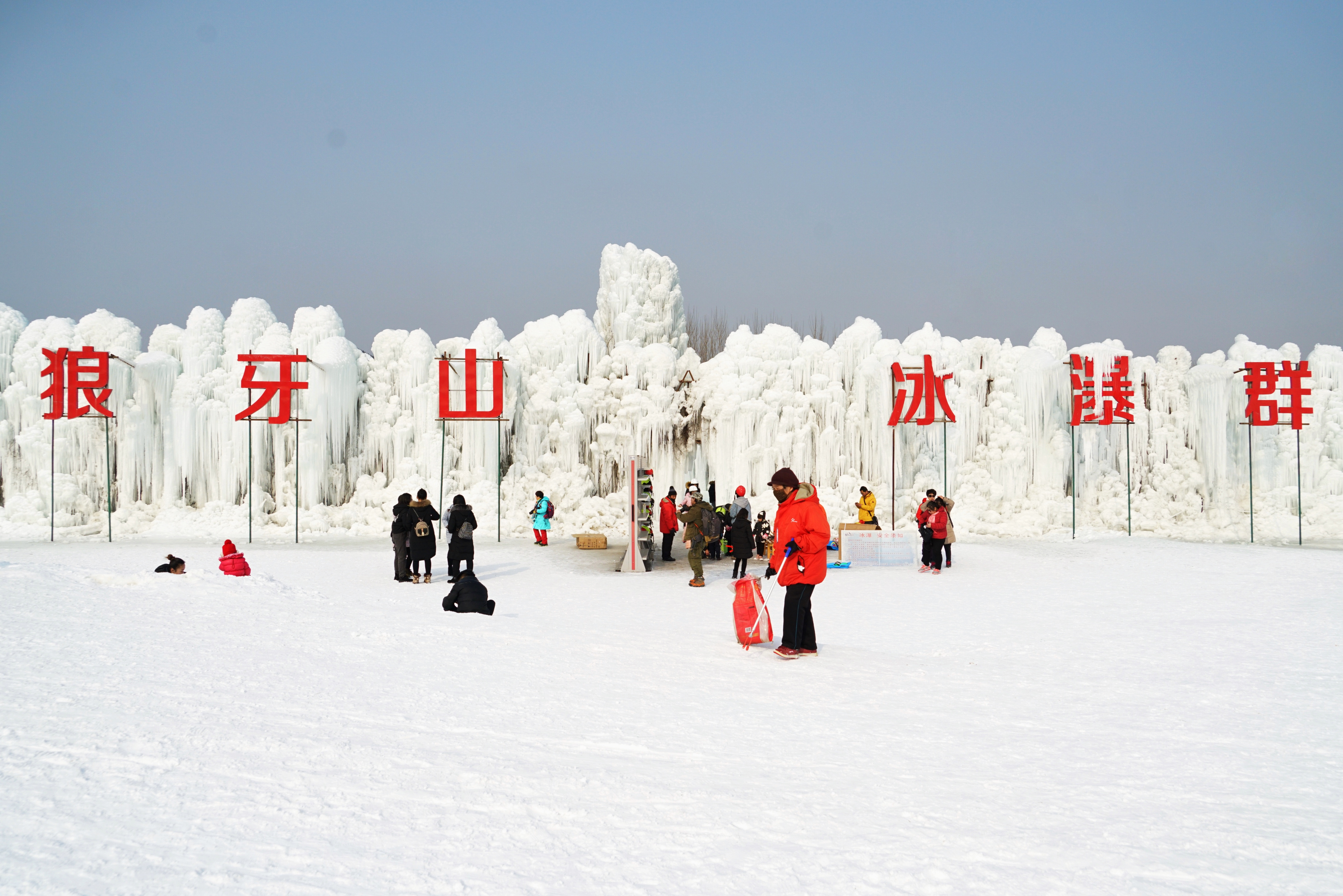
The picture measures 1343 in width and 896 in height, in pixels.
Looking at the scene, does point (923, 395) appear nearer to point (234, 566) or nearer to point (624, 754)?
point (234, 566)

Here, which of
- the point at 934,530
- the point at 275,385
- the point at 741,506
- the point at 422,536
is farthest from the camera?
the point at 275,385

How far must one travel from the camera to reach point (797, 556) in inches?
240

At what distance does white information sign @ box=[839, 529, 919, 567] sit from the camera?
45.3 ft

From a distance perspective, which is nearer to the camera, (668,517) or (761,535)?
(668,517)

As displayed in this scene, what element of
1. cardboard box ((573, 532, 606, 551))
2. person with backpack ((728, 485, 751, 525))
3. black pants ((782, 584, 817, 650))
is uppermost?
person with backpack ((728, 485, 751, 525))

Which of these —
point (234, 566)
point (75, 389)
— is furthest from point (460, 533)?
point (75, 389)

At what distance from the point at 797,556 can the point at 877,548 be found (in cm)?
808

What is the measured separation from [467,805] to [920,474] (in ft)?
61.5

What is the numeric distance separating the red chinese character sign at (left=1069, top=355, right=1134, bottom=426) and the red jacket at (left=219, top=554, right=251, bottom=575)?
1708 centimetres

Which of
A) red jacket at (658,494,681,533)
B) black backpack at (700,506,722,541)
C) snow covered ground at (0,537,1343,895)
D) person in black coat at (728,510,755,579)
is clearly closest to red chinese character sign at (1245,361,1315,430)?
black backpack at (700,506,722,541)

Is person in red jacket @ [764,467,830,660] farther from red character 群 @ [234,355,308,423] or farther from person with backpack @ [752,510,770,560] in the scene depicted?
red character 群 @ [234,355,308,423]

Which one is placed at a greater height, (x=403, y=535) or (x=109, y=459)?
(x=109, y=459)

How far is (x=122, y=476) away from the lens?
767 inches

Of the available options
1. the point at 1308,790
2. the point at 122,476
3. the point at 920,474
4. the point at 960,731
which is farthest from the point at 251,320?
the point at 1308,790
